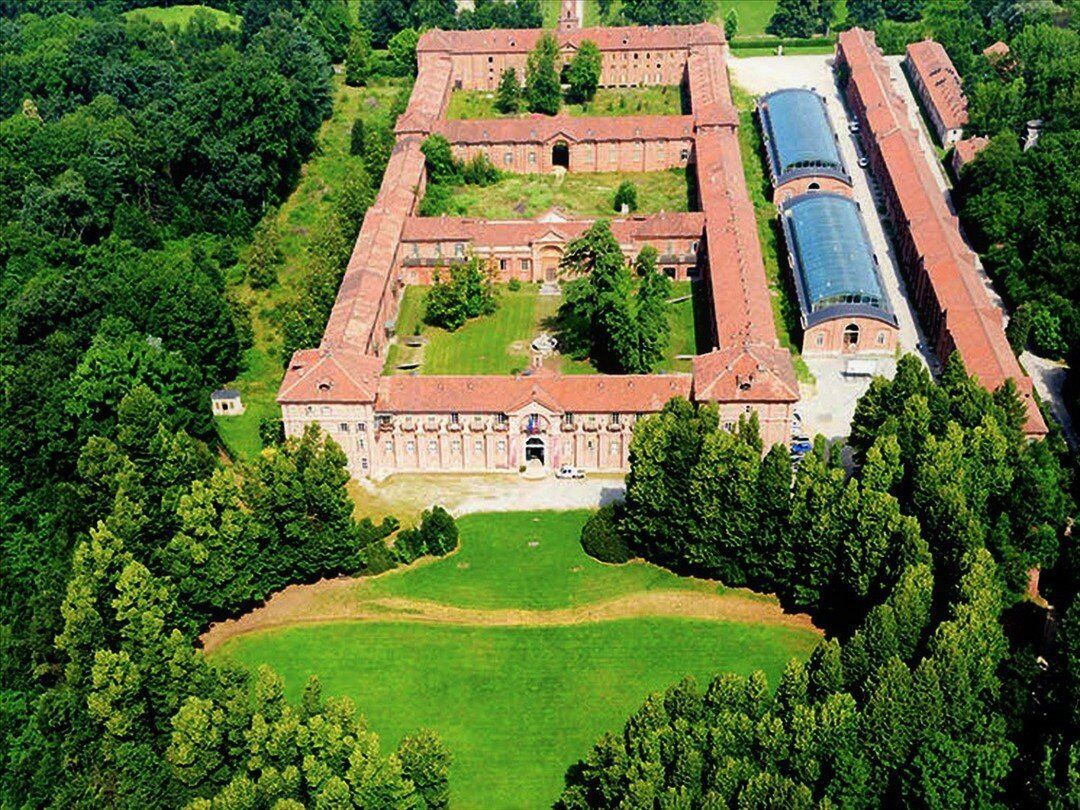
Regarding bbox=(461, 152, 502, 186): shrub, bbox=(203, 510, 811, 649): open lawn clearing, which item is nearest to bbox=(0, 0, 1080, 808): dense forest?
bbox=(203, 510, 811, 649): open lawn clearing

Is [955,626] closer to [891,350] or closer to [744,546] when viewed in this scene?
[744,546]

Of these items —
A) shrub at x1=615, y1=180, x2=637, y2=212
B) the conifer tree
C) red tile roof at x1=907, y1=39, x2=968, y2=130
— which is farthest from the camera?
the conifer tree

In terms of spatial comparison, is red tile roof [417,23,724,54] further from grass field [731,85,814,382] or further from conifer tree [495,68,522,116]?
grass field [731,85,814,382]

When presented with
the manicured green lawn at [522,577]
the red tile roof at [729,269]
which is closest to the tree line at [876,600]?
the manicured green lawn at [522,577]

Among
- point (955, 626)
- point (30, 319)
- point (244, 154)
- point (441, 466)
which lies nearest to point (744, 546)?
point (955, 626)

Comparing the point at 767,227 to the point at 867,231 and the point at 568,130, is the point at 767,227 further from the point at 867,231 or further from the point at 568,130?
the point at 568,130
